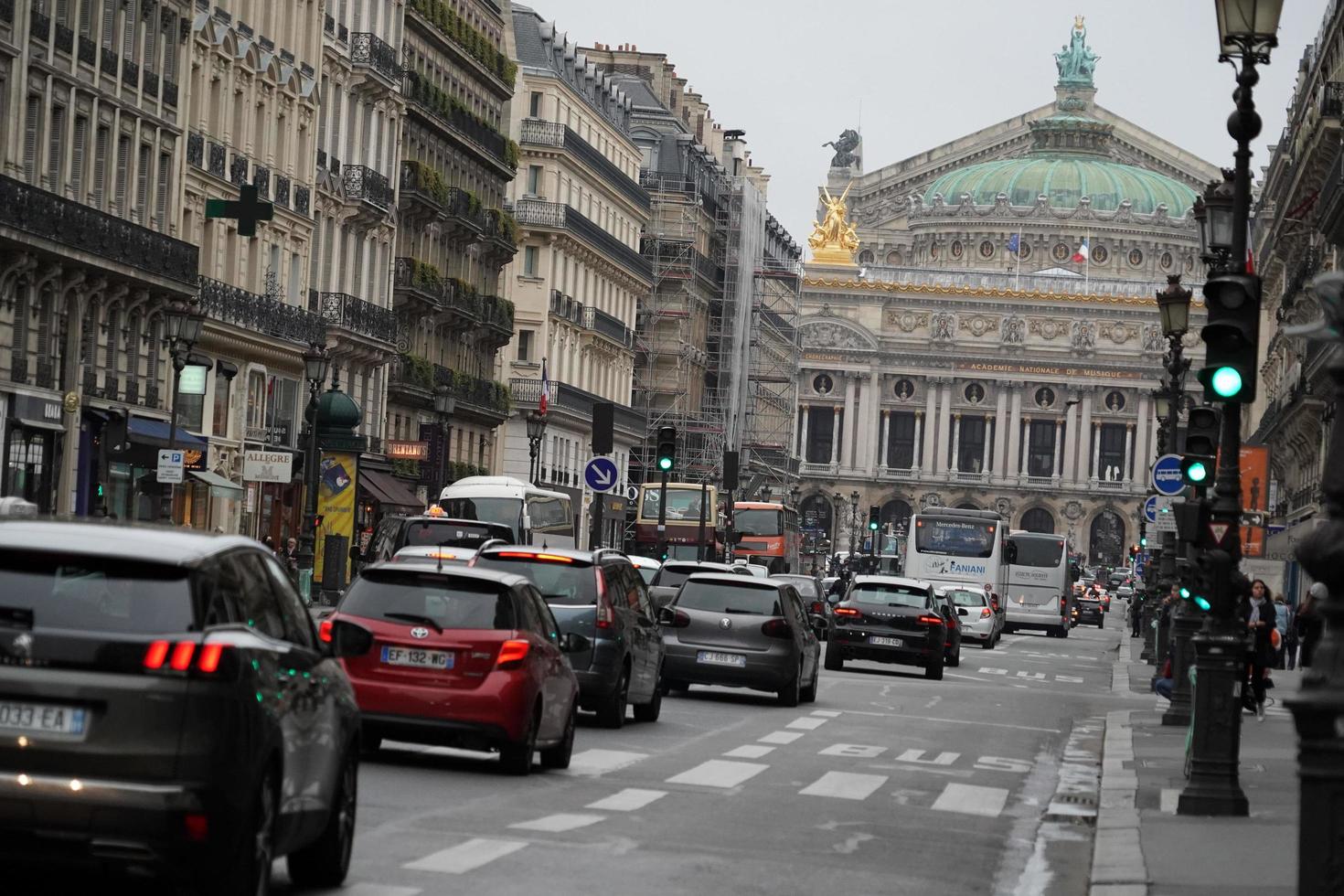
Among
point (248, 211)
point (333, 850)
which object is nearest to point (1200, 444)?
point (333, 850)

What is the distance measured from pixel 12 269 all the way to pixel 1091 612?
7574 centimetres

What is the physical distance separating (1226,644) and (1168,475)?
16.5 meters

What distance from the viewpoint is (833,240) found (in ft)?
640

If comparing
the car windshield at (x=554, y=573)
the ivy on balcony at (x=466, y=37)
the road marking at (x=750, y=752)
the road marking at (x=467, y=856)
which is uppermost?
the ivy on balcony at (x=466, y=37)

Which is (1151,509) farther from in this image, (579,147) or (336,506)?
(579,147)

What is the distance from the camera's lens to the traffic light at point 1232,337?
18359 millimetres

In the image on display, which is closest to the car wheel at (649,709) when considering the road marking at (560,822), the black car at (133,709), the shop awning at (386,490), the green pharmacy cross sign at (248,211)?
the road marking at (560,822)

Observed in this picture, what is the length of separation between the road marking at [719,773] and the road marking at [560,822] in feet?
10.5

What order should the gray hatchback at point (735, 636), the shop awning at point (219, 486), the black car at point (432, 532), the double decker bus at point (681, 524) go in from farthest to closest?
the double decker bus at point (681, 524) → the shop awning at point (219, 486) → the black car at point (432, 532) → the gray hatchback at point (735, 636)

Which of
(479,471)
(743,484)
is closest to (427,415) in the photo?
(479,471)

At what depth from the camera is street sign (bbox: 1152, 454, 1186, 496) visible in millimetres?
34688

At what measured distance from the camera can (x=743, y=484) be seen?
129750mm

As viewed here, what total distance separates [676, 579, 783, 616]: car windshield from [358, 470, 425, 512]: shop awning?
35.7m

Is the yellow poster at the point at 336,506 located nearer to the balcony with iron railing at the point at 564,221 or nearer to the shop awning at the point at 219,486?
the shop awning at the point at 219,486
